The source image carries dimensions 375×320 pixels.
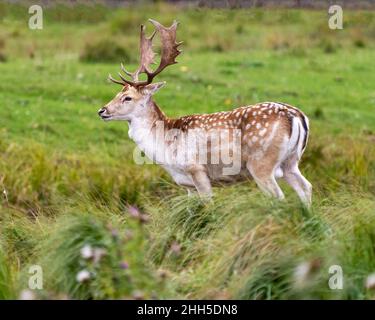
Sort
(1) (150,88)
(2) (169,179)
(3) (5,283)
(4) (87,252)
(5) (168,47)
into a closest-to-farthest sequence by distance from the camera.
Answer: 1. (4) (87,252)
2. (3) (5,283)
3. (1) (150,88)
4. (5) (168,47)
5. (2) (169,179)

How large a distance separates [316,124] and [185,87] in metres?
2.83

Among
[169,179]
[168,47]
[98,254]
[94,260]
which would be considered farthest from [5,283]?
[169,179]

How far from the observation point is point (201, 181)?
36.6 ft

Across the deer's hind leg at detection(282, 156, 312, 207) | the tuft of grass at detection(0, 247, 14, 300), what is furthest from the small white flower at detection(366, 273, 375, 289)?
the deer's hind leg at detection(282, 156, 312, 207)

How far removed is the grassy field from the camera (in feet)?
28.5

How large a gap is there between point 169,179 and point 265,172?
4.09 metres

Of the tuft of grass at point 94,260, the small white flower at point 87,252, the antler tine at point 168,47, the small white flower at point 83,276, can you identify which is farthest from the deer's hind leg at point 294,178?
the small white flower at point 83,276

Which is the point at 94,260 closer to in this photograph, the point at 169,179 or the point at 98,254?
the point at 98,254

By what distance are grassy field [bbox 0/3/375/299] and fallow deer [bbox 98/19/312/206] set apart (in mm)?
248

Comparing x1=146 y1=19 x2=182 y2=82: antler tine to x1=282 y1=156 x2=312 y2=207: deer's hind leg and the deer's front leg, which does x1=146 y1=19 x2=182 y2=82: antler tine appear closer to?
the deer's front leg

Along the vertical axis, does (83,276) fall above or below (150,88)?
below

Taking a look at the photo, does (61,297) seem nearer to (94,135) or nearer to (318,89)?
(94,135)

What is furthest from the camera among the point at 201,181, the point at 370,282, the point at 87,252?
the point at 201,181
